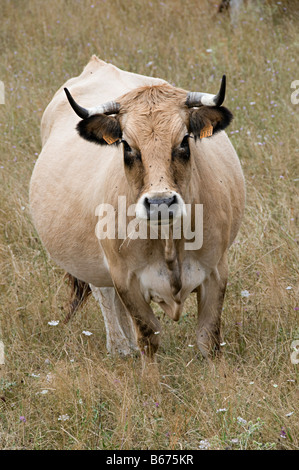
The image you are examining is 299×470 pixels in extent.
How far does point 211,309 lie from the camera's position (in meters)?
4.64

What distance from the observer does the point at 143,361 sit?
4.61 metres

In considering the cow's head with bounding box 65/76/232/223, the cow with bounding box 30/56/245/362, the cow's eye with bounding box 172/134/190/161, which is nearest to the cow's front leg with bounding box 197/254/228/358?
the cow with bounding box 30/56/245/362

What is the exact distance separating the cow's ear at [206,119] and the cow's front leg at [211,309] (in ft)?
2.95

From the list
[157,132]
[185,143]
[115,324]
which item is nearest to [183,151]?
[185,143]

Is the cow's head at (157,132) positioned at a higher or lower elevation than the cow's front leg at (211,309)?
higher

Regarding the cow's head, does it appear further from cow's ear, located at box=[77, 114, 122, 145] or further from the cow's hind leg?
the cow's hind leg

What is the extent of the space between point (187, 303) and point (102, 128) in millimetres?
1890

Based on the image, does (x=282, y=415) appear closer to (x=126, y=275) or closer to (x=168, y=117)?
(x=126, y=275)

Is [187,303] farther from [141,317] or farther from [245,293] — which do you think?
[141,317]

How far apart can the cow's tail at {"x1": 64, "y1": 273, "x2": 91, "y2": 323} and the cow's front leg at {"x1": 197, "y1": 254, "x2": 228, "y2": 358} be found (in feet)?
4.19

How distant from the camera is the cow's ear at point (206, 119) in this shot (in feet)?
13.3

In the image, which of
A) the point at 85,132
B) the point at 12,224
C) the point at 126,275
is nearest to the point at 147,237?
the point at 126,275

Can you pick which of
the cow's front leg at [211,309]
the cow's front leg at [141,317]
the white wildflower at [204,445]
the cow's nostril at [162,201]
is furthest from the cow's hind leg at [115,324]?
the cow's nostril at [162,201]

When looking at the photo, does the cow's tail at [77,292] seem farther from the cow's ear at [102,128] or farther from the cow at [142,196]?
the cow's ear at [102,128]
